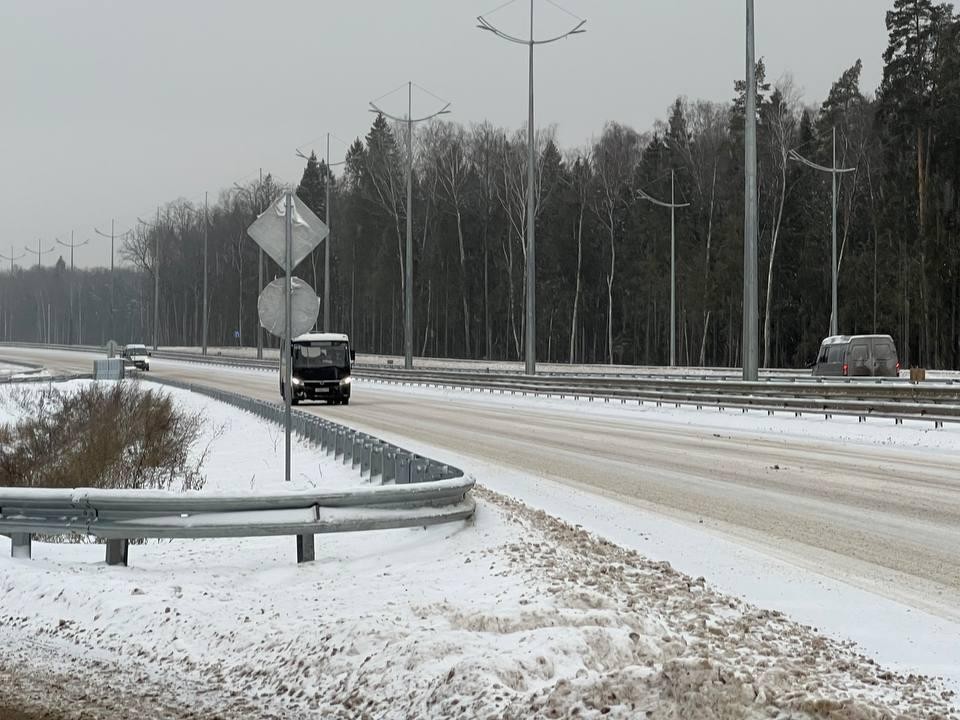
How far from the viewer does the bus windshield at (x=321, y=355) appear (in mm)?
37406

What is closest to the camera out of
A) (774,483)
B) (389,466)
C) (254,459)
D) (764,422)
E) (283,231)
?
(283,231)

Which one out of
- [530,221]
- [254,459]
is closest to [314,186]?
[530,221]

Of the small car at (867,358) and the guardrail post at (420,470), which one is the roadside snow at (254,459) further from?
the small car at (867,358)

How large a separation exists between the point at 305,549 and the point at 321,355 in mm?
29496

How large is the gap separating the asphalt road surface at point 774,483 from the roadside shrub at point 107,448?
4694 mm

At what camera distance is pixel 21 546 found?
8664 millimetres

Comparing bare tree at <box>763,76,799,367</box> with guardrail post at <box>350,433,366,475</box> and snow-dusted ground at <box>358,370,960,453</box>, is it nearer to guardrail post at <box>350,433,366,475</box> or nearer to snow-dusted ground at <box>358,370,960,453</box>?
snow-dusted ground at <box>358,370,960,453</box>

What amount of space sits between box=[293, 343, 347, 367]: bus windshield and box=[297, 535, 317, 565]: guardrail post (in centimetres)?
2917

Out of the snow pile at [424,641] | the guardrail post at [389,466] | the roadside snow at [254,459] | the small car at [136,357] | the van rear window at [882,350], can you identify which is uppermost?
the van rear window at [882,350]

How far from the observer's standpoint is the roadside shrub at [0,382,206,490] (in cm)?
1630

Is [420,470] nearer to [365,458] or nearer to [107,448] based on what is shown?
[365,458]

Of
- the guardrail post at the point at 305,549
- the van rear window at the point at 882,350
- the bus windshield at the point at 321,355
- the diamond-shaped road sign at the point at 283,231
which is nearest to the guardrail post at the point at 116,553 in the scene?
the guardrail post at the point at 305,549

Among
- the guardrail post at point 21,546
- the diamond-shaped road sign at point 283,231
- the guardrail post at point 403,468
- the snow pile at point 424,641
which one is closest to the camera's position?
the snow pile at point 424,641

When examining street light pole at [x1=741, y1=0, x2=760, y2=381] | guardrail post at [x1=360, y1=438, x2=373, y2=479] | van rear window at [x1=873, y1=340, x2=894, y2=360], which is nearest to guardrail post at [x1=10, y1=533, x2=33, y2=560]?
guardrail post at [x1=360, y1=438, x2=373, y2=479]
